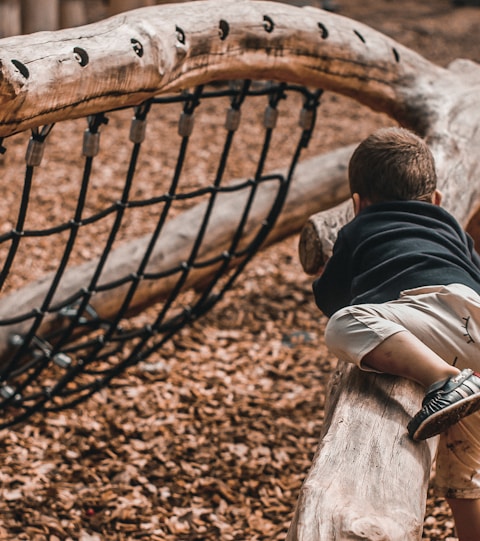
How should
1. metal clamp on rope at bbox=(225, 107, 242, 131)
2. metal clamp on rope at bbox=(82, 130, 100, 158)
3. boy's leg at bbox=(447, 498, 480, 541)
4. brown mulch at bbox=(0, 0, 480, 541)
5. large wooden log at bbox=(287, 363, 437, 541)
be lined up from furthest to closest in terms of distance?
1. metal clamp on rope at bbox=(225, 107, 242, 131)
2. brown mulch at bbox=(0, 0, 480, 541)
3. metal clamp on rope at bbox=(82, 130, 100, 158)
4. boy's leg at bbox=(447, 498, 480, 541)
5. large wooden log at bbox=(287, 363, 437, 541)

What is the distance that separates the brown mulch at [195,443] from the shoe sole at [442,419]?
0.96 m

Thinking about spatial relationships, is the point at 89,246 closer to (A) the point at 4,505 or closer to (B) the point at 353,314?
(A) the point at 4,505

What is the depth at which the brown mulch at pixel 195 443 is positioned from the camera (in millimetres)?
2545

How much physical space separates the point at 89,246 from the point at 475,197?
2335 mm

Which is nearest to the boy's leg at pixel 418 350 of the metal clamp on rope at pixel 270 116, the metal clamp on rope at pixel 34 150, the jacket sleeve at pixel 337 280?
the jacket sleeve at pixel 337 280

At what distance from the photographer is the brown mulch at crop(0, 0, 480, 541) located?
8.35ft

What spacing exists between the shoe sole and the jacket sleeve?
0.48 m

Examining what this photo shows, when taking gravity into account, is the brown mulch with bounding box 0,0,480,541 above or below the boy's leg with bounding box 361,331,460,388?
below

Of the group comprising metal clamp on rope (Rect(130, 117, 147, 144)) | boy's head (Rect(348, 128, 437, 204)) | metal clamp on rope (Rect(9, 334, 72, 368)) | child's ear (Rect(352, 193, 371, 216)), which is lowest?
metal clamp on rope (Rect(9, 334, 72, 368))

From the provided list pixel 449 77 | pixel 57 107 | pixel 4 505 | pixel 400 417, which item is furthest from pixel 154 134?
pixel 400 417

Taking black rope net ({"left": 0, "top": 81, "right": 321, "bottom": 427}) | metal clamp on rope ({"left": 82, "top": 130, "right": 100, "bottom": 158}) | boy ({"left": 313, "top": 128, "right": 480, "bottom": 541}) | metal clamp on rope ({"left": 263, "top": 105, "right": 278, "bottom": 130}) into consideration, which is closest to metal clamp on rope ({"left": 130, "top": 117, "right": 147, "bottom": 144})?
black rope net ({"left": 0, "top": 81, "right": 321, "bottom": 427})

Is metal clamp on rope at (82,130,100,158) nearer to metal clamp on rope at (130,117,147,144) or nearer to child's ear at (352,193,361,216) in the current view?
metal clamp on rope at (130,117,147,144)

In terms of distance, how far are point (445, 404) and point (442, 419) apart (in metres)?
0.03

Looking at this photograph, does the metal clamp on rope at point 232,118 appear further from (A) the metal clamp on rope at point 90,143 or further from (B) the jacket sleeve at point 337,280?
(B) the jacket sleeve at point 337,280
